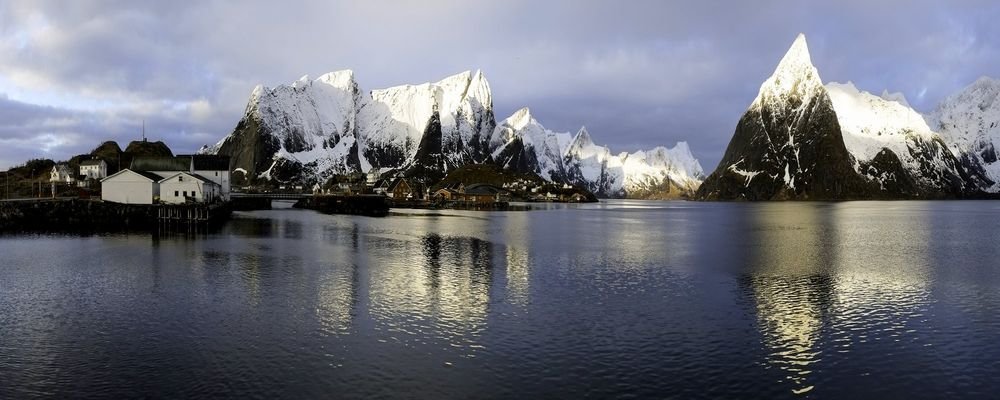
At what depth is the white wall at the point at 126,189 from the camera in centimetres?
9150

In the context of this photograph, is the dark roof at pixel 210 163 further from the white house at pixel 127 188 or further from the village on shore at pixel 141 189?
the white house at pixel 127 188

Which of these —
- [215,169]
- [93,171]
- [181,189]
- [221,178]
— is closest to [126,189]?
[181,189]

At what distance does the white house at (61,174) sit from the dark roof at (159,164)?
1889 cm

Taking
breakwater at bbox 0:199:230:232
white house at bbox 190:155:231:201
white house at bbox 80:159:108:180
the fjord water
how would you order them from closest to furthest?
1. the fjord water
2. breakwater at bbox 0:199:230:232
3. white house at bbox 80:159:108:180
4. white house at bbox 190:155:231:201

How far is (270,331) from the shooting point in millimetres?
23750

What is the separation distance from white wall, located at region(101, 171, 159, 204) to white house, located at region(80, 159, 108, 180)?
35.2 m

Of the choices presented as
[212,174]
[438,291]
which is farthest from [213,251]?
[212,174]

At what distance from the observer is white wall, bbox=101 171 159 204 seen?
91500mm

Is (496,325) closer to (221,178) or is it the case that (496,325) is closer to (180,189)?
(180,189)

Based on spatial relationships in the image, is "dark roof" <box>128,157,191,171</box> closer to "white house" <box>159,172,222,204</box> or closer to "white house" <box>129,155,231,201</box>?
"white house" <box>129,155,231,201</box>

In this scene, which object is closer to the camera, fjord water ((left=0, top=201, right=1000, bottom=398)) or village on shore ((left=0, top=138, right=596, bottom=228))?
fjord water ((left=0, top=201, right=1000, bottom=398))

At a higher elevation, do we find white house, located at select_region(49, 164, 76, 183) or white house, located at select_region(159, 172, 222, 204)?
white house, located at select_region(49, 164, 76, 183)

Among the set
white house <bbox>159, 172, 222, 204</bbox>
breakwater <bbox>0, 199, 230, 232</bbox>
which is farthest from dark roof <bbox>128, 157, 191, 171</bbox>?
breakwater <bbox>0, 199, 230, 232</bbox>

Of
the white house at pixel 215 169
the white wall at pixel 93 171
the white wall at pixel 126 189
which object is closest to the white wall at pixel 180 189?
the white wall at pixel 126 189
